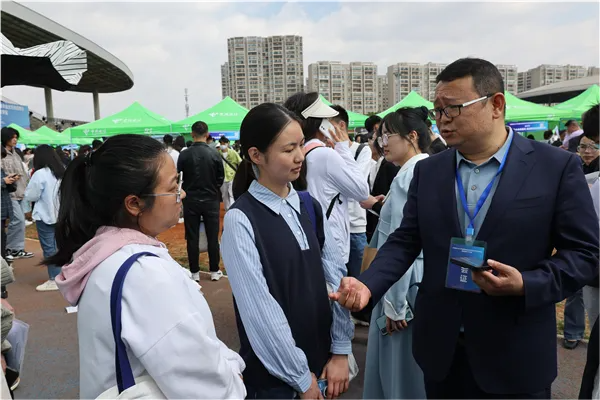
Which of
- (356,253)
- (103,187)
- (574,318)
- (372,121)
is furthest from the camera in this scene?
(372,121)

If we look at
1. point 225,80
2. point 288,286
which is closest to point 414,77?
point 225,80

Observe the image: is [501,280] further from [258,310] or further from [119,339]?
[119,339]

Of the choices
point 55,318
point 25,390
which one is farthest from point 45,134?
point 25,390

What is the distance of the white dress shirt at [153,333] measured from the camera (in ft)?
3.89

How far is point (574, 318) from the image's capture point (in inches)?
152

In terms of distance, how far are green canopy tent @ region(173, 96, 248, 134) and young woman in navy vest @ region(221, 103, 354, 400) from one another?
34.2ft

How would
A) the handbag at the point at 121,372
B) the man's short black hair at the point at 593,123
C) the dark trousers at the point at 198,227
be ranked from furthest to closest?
the dark trousers at the point at 198,227 < the man's short black hair at the point at 593,123 < the handbag at the point at 121,372

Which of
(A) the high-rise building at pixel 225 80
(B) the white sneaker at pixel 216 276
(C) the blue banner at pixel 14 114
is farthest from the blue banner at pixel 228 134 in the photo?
(A) the high-rise building at pixel 225 80

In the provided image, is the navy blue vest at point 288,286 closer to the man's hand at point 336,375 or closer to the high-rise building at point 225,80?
the man's hand at point 336,375

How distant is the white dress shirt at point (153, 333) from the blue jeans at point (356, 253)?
3028 mm

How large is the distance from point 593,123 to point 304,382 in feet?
10.1

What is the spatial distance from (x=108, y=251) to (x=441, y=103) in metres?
1.37

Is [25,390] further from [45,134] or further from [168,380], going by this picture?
[45,134]

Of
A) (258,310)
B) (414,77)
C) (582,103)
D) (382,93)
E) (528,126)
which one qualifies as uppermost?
(414,77)
